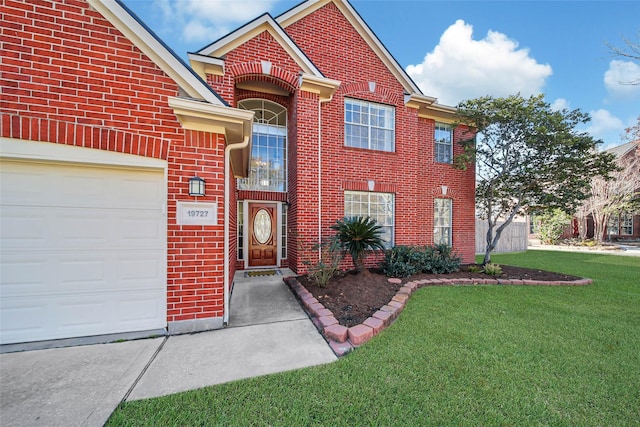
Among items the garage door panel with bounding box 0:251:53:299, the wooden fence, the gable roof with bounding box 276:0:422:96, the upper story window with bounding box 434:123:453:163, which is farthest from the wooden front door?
the wooden fence

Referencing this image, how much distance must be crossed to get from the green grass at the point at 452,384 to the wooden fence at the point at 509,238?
34.4 feet

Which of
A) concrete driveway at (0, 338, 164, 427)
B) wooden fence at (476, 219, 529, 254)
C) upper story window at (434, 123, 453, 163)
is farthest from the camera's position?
wooden fence at (476, 219, 529, 254)

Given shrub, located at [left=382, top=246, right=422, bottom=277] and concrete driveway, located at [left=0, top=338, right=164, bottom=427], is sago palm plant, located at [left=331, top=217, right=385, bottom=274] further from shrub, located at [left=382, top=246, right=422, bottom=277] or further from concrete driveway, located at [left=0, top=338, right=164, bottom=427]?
concrete driveway, located at [left=0, top=338, right=164, bottom=427]

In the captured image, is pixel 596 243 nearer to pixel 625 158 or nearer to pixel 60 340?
pixel 625 158

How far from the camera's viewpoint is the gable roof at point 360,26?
705cm

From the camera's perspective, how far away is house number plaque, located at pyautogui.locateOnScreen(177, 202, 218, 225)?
343 centimetres

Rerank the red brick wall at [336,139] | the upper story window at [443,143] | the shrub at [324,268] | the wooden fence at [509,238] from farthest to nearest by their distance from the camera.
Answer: the wooden fence at [509,238]
the upper story window at [443,143]
the red brick wall at [336,139]
the shrub at [324,268]

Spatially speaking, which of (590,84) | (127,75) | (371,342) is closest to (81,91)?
(127,75)

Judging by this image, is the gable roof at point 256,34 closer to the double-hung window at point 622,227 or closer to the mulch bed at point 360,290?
the mulch bed at point 360,290

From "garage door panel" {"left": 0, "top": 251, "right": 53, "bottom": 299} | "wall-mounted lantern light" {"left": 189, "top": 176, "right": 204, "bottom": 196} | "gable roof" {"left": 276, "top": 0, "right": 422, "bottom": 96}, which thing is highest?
"gable roof" {"left": 276, "top": 0, "right": 422, "bottom": 96}

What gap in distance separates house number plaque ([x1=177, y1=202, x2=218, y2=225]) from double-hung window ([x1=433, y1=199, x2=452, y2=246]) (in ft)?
25.8

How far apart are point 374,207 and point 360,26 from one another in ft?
19.1

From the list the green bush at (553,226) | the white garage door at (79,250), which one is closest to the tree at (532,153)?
the white garage door at (79,250)

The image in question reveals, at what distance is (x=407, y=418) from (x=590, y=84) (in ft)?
52.0
